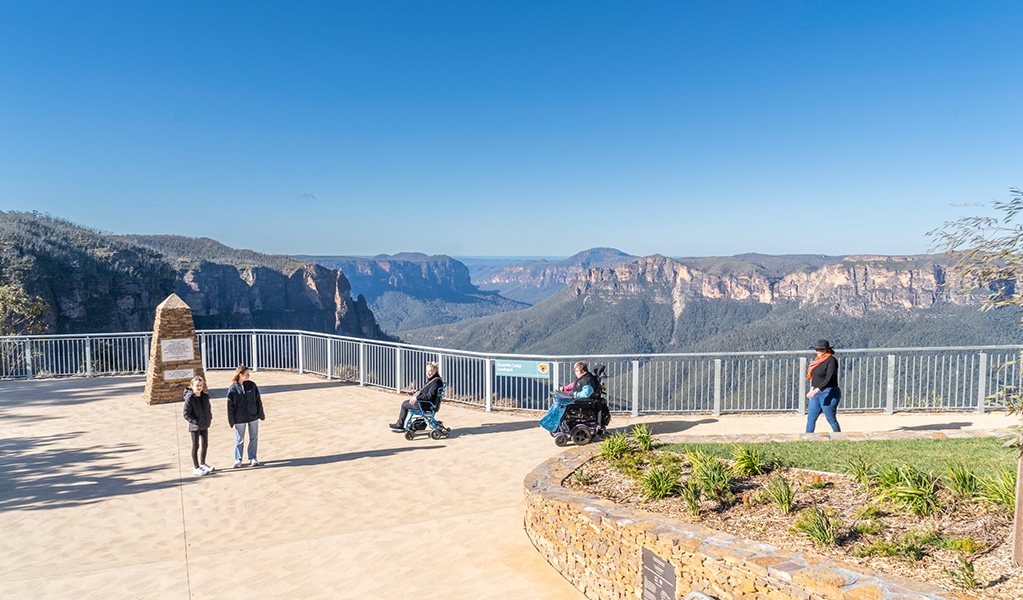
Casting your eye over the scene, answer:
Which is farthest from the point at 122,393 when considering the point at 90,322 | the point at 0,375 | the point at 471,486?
the point at 90,322

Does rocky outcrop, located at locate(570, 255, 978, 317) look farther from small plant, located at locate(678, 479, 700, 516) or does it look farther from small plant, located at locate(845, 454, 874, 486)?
small plant, located at locate(678, 479, 700, 516)

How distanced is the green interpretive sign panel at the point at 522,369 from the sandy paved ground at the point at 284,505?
2.81 ft

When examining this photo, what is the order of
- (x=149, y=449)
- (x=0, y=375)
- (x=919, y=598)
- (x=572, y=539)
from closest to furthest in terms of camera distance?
(x=919, y=598) → (x=572, y=539) → (x=149, y=449) → (x=0, y=375)

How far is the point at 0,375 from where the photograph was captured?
51.8ft

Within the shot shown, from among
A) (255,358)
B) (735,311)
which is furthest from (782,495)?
(735,311)

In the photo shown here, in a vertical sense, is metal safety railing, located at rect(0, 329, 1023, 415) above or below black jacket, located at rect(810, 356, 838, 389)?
below

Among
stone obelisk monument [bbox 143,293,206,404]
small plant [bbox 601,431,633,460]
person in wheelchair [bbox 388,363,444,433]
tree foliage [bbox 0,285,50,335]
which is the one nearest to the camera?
small plant [bbox 601,431,633,460]

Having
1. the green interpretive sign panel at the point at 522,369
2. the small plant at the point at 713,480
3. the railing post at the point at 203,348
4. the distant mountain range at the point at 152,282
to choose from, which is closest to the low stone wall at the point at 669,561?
the small plant at the point at 713,480

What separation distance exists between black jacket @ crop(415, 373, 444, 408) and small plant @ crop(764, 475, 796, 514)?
18.8ft

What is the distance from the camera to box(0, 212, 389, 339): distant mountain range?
42906mm

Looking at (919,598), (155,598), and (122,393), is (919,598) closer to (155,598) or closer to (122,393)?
(155,598)

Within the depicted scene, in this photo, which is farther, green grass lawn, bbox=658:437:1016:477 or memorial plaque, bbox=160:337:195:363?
memorial plaque, bbox=160:337:195:363

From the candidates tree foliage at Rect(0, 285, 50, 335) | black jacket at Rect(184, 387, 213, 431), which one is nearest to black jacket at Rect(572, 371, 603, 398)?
black jacket at Rect(184, 387, 213, 431)

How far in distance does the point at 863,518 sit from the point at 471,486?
4.45 m
